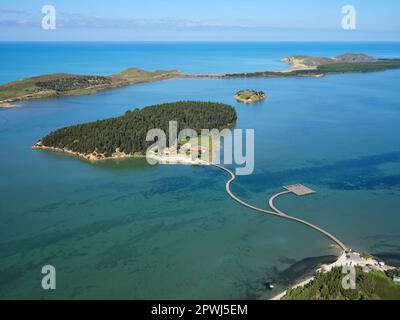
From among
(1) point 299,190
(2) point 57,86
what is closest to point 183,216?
(1) point 299,190

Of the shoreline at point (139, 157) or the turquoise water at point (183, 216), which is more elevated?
the shoreline at point (139, 157)

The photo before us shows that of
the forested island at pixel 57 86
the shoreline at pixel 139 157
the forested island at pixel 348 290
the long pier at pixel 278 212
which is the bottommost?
the forested island at pixel 348 290

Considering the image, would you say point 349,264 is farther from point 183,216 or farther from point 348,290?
point 183,216

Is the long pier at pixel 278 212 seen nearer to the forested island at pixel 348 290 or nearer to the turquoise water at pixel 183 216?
the turquoise water at pixel 183 216

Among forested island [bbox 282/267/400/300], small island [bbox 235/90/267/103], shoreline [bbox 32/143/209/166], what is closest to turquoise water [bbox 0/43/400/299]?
shoreline [bbox 32/143/209/166]

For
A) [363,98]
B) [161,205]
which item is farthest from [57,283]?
[363,98]

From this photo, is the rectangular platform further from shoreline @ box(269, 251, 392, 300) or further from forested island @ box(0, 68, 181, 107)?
forested island @ box(0, 68, 181, 107)

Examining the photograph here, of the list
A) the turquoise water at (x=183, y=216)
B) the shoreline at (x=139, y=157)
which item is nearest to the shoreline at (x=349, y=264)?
the turquoise water at (x=183, y=216)
